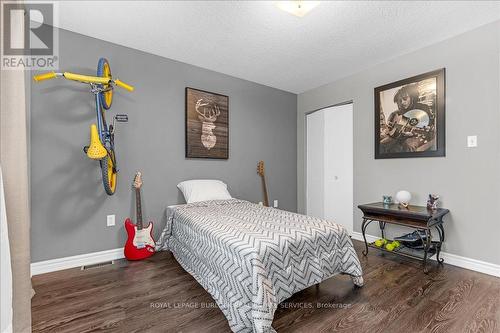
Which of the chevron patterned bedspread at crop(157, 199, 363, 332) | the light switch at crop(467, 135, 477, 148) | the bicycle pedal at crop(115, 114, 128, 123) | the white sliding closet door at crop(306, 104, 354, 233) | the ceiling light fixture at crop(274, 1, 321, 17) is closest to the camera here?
the chevron patterned bedspread at crop(157, 199, 363, 332)

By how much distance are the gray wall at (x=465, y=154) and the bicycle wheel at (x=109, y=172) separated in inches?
130

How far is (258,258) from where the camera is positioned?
1466mm

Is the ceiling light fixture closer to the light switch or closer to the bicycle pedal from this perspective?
the bicycle pedal

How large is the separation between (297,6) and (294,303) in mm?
2407

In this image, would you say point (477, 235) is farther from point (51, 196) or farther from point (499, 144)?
point (51, 196)

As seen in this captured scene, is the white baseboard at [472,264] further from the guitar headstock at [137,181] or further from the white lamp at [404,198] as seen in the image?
the guitar headstock at [137,181]

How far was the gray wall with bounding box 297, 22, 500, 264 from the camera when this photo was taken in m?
2.34

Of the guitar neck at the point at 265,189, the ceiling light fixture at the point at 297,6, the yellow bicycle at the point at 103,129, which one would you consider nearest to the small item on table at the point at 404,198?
the guitar neck at the point at 265,189

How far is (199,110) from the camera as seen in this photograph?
331 cm

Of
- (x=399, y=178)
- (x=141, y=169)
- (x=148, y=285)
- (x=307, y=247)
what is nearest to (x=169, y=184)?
(x=141, y=169)

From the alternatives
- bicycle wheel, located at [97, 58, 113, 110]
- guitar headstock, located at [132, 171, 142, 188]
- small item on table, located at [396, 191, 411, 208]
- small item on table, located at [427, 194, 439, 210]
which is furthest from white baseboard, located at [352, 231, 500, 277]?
bicycle wheel, located at [97, 58, 113, 110]

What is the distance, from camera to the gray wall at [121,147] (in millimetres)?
2365

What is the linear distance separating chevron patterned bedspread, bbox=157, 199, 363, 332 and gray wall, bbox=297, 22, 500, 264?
1.48m

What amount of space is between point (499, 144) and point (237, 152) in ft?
9.67
